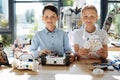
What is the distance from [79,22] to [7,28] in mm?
1489

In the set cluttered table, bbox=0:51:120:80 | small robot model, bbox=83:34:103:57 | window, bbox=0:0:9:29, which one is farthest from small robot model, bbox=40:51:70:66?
window, bbox=0:0:9:29

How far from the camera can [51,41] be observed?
1.93m

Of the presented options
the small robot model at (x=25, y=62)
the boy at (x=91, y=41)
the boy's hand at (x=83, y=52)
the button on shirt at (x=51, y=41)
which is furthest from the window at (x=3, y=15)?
the small robot model at (x=25, y=62)

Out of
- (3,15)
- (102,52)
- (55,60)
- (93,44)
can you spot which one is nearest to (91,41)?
(93,44)

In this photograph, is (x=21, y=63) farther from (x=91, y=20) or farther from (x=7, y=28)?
(x=7, y=28)

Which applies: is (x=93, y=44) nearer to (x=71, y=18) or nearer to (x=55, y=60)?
(x=55, y=60)

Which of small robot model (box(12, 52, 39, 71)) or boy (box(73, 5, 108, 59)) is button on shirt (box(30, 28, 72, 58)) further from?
small robot model (box(12, 52, 39, 71))

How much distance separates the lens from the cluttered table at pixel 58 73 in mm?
1296

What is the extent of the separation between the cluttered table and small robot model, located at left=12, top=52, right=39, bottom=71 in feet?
0.08

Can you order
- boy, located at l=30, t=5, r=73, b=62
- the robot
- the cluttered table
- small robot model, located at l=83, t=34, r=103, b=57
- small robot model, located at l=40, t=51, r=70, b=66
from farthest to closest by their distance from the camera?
the robot
boy, located at l=30, t=5, r=73, b=62
small robot model, located at l=83, t=34, r=103, b=57
small robot model, located at l=40, t=51, r=70, b=66
the cluttered table

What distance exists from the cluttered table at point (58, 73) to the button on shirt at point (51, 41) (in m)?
0.38

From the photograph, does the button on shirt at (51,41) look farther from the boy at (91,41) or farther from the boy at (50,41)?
the boy at (91,41)

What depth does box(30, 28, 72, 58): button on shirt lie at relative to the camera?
6.28 ft

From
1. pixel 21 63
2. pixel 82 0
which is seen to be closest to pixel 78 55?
pixel 21 63
